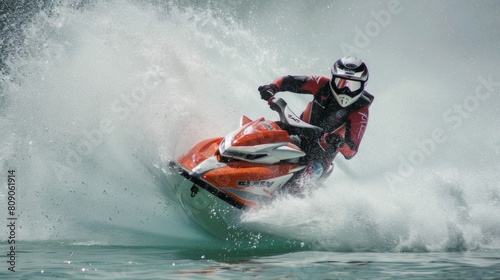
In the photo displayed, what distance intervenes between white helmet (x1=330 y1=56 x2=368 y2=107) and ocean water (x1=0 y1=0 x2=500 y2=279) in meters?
1.22

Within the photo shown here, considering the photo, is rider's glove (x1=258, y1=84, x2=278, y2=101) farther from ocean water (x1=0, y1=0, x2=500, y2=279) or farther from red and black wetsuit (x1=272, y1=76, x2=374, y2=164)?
ocean water (x1=0, y1=0, x2=500, y2=279)

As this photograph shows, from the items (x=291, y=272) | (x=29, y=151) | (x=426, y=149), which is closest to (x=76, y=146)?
(x=29, y=151)

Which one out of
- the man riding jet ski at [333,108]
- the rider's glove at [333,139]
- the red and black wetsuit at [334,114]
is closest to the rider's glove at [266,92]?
the man riding jet ski at [333,108]

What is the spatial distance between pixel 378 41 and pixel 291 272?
13512 millimetres

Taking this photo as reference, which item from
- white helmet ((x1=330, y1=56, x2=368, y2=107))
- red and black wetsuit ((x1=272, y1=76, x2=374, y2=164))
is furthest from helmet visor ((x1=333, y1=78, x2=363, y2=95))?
red and black wetsuit ((x1=272, y1=76, x2=374, y2=164))

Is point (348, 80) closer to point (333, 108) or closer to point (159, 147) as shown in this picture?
point (333, 108)

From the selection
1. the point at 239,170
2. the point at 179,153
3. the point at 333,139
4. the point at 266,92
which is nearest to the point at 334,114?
the point at 333,139

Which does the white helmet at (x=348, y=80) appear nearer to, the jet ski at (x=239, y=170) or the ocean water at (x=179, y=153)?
the jet ski at (x=239, y=170)

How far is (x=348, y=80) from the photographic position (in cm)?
811

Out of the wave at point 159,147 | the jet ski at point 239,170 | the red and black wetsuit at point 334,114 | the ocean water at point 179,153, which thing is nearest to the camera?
the ocean water at point 179,153

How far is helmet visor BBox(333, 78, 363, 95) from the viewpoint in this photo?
812 centimetres

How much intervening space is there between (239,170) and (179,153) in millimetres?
1670

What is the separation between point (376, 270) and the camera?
6.01 m

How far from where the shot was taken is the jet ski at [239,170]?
7348 mm
